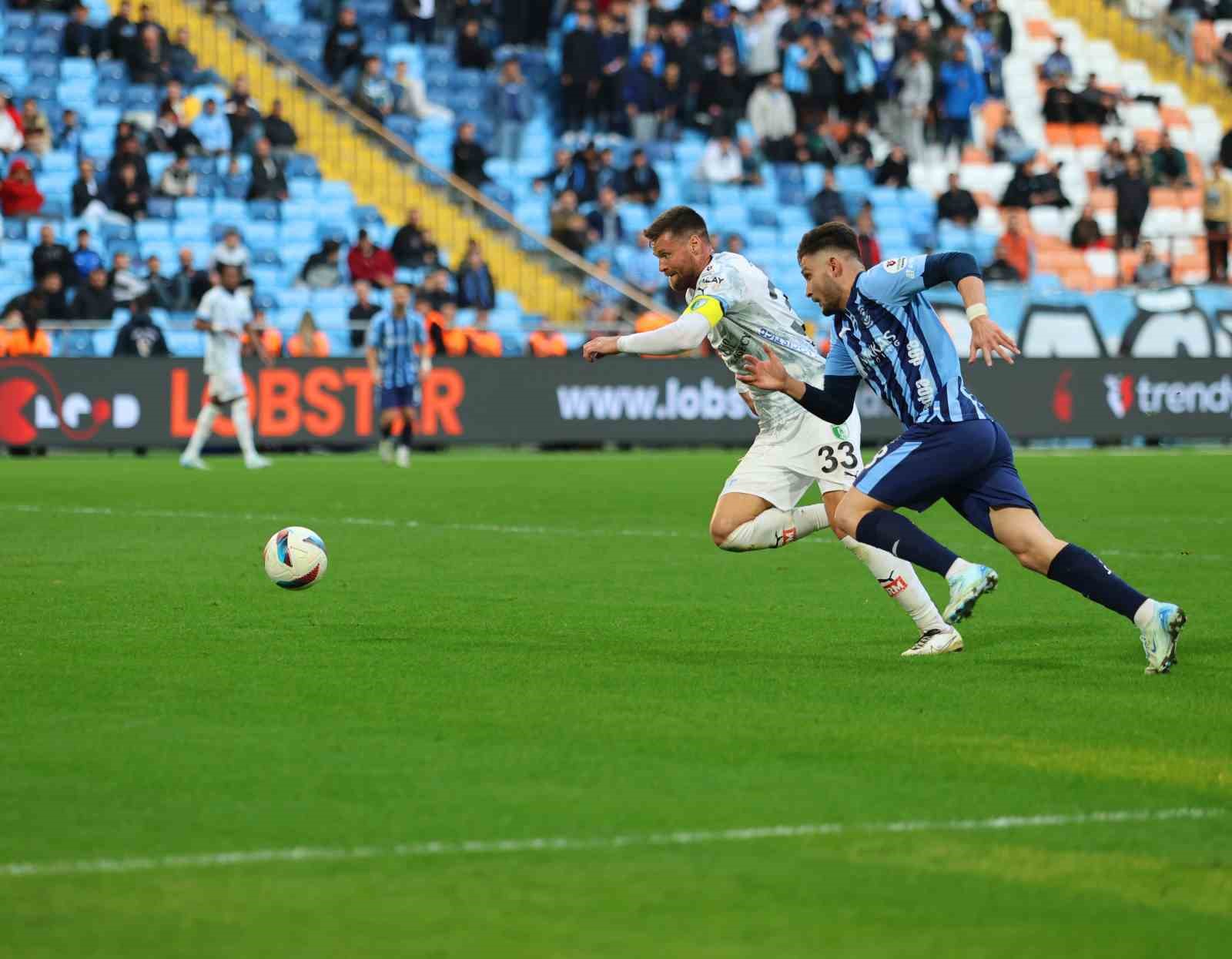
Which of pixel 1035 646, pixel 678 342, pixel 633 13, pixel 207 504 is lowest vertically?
pixel 207 504

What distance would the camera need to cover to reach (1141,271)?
33.0m

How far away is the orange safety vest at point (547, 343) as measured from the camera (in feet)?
93.6

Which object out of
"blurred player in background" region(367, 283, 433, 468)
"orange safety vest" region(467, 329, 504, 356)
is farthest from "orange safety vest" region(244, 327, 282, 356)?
"orange safety vest" region(467, 329, 504, 356)

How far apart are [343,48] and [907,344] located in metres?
24.2

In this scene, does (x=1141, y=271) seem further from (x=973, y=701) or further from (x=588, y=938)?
(x=588, y=938)

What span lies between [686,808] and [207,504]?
43.5 ft

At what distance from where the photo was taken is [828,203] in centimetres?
3278

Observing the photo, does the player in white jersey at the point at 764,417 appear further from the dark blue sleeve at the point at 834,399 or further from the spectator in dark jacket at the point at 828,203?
the spectator in dark jacket at the point at 828,203

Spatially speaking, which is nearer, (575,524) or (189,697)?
(189,697)

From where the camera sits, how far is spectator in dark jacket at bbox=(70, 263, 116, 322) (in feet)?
86.4

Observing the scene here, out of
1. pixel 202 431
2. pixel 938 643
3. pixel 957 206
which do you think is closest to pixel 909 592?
pixel 938 643

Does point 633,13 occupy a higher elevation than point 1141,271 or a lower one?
higher

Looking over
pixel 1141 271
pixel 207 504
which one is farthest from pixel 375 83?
pixel 207 504

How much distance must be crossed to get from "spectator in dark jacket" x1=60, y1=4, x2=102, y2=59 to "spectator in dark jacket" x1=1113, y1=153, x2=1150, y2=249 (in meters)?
15.8
